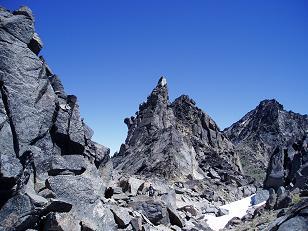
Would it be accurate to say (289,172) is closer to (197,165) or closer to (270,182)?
(270,182)

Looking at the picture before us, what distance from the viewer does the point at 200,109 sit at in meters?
86.2

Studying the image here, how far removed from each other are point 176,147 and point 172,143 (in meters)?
1.12

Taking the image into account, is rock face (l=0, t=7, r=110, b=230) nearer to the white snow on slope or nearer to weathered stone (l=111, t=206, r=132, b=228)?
weathered stone (l=111, t=206, r=132, b=228)

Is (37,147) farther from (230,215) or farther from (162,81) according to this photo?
(162,81)

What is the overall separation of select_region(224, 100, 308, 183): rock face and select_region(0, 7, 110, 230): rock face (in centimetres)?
7861

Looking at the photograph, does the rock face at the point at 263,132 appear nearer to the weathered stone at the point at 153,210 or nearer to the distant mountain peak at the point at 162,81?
the distant mountain peak at the point at 162,81

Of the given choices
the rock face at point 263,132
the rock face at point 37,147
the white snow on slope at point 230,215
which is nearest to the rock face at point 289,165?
the white snow on slope at point 230,215

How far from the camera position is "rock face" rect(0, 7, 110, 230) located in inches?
647

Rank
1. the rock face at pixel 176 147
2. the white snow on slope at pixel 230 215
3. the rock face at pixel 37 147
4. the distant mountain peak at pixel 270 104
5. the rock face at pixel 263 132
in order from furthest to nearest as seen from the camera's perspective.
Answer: the distant mountain peak at pixel 270 104
the rock face at pixel 263 132
the rock face at pixel 176 147
the white snow on slope at pixel 230 215
the rock face at pixel 37 147

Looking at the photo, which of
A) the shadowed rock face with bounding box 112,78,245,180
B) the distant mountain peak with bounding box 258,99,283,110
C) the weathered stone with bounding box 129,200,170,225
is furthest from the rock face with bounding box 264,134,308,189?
the distant mountain peak with bounding box 258,99,283,110

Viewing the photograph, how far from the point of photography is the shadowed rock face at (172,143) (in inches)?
2292

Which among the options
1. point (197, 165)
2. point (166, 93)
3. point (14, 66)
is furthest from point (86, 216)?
point (166, 93)

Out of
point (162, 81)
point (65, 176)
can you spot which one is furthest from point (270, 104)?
point (65, 176)

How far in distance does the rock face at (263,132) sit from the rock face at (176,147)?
21.0 metres
